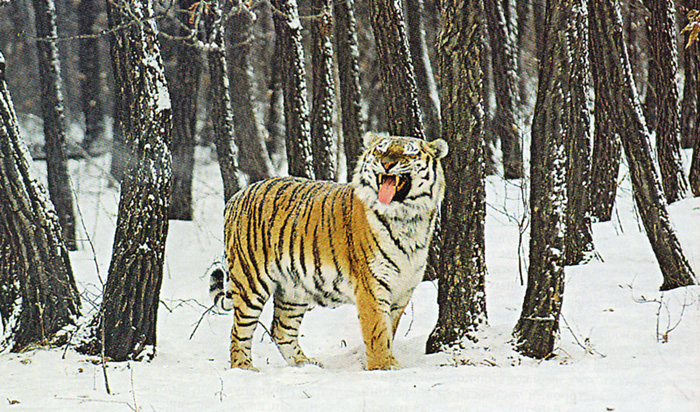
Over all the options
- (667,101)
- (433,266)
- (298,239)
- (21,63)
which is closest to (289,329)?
(298,239)

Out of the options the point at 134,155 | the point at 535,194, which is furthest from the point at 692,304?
the point at 134,155

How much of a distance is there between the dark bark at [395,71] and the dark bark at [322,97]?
1.80 metres

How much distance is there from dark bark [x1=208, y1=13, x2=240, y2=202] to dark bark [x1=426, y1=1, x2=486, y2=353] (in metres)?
5.88

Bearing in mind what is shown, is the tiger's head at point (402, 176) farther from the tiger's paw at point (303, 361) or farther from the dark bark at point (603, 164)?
the dark bark at point (603, 164)

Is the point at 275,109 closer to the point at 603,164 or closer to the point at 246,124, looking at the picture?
the point at 246,124

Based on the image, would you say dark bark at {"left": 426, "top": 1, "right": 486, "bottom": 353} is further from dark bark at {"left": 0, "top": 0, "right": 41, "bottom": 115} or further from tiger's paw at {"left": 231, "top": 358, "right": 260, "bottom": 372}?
dark bark at {"left": 0, "top": 0, "right": 41, "bottom": 115}

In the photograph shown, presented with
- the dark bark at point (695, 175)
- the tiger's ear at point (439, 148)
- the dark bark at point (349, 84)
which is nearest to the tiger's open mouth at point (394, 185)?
the tiger's ear at point (439, 148)

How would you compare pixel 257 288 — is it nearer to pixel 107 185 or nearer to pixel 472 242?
pixel 472 242

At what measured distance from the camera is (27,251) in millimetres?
5480

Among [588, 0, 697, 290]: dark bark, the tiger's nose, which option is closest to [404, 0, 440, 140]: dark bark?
[588, 0, 697, 290]: dark bark

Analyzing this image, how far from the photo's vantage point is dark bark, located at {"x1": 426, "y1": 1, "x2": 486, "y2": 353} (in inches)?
193

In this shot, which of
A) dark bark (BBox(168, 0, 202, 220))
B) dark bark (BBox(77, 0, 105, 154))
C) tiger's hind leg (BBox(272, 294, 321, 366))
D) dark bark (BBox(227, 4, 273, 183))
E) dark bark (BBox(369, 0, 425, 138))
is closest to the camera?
tiger's hind leg (BBox(272, 294, 321, 366))

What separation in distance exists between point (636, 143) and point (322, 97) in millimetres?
3609

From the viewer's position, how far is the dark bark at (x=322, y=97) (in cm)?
824
